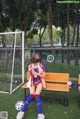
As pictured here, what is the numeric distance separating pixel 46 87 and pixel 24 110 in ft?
2.98

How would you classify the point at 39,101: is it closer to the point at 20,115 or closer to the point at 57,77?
the point at 20,115

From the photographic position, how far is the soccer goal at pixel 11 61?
7000mm

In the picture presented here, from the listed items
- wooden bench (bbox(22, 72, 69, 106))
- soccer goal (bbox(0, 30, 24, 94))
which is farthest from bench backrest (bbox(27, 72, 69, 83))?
soccer goal (bbox(0, 30, 24, 94))

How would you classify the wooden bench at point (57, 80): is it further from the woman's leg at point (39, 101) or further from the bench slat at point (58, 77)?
the woman's leg at point (39, 101)

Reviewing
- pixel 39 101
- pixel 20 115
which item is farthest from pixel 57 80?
pixel 20 115

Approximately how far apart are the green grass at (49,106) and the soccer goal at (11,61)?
38cm

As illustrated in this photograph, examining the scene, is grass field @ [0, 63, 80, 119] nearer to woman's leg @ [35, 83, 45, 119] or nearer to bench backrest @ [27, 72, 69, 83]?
woman's leg @ [35, 83, 45, 119]

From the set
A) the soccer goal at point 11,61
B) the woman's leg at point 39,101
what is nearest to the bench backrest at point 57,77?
the woman's leg at point 39,101

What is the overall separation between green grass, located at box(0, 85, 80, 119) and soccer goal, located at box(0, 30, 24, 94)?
384 mm

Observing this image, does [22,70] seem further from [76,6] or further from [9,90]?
[76,6]

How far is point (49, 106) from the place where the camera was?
584cm

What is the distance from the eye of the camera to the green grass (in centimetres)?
536

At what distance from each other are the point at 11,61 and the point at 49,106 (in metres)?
1.94

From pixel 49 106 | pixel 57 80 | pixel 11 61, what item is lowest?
pixel 49 106
